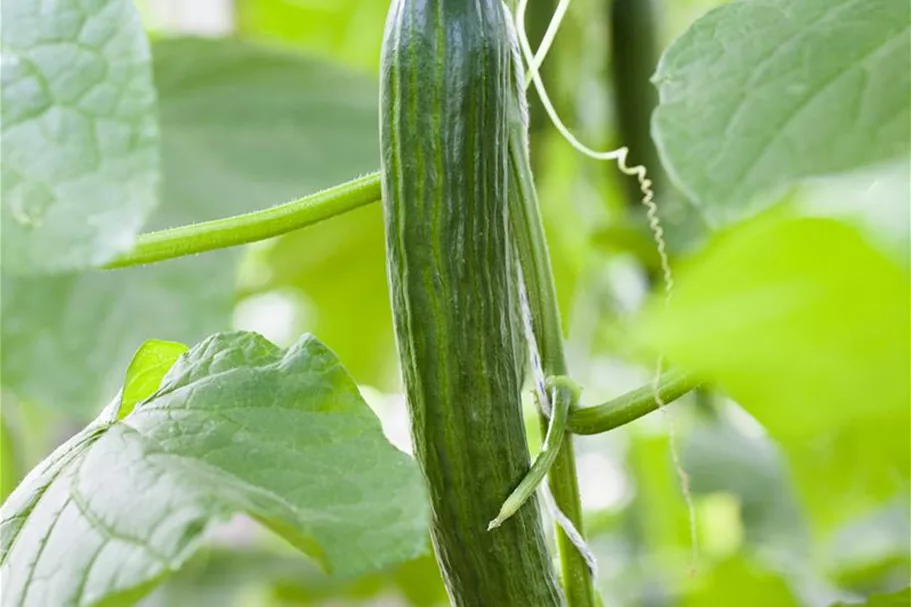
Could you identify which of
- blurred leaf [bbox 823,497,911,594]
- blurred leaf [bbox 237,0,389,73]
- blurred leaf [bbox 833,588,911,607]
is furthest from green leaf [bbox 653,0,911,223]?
blurred leaf [bbox 237,0,389,73]

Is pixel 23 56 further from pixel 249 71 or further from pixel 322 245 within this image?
pixel 322 245

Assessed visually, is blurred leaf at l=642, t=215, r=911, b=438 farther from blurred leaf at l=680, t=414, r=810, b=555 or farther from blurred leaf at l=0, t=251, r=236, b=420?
blurred leaf at l=680, t=414, r=810, b=555

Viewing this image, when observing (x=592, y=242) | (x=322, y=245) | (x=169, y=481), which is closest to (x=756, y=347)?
(x=169, y=481)

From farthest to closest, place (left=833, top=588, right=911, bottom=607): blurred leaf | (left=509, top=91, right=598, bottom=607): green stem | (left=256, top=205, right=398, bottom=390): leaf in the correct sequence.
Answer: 1. (left=256, top=205, right=398, bottom=390): leaf
2. (left=833, top=588, right=911, bottom=607): blurred leaf
3. (left=509, top=91, right=598, bottom=607): green stem

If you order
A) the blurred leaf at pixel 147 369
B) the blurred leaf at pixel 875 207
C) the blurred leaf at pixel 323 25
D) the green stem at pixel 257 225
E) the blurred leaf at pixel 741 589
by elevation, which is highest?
the blurred leaf at pixel 875 207

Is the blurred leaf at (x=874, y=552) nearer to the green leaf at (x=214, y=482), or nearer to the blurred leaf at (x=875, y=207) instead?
the green leaf at (x=214, y=482)

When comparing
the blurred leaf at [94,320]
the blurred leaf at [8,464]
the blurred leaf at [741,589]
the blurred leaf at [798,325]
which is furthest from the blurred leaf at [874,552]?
the blurred leaf at [798,325]
